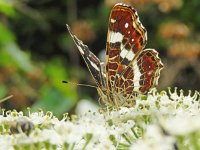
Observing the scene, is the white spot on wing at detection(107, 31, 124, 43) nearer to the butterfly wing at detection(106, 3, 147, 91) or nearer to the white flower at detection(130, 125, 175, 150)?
the butterfly wing at detection(106, 3, 147, 91)

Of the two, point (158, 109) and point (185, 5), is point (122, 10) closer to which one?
point (158, 109)

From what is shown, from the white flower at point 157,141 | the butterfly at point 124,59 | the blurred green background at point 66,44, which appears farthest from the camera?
the blurred green background at point 66,44

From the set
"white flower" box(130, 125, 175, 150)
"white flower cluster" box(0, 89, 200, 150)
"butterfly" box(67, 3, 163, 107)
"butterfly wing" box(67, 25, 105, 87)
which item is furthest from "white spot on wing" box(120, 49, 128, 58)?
"white flower" box(130, 125, 175, 150)

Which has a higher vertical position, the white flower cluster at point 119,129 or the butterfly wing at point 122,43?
the butterfly wing at point 122,43

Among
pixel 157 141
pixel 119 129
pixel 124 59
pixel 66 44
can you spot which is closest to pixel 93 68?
pixel 124 59

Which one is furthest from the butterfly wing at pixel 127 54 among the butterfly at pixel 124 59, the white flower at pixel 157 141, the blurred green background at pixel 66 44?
the blurred green background at pixel 66 44

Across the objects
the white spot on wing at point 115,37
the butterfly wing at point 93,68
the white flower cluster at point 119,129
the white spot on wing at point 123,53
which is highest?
the white spot on wing at point 115,37

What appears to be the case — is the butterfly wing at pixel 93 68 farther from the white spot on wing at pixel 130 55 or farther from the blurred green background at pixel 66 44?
the blurred green background at pixel 66 44

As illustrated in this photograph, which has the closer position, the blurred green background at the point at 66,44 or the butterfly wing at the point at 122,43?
the butterfly wing at the point at 122,43
